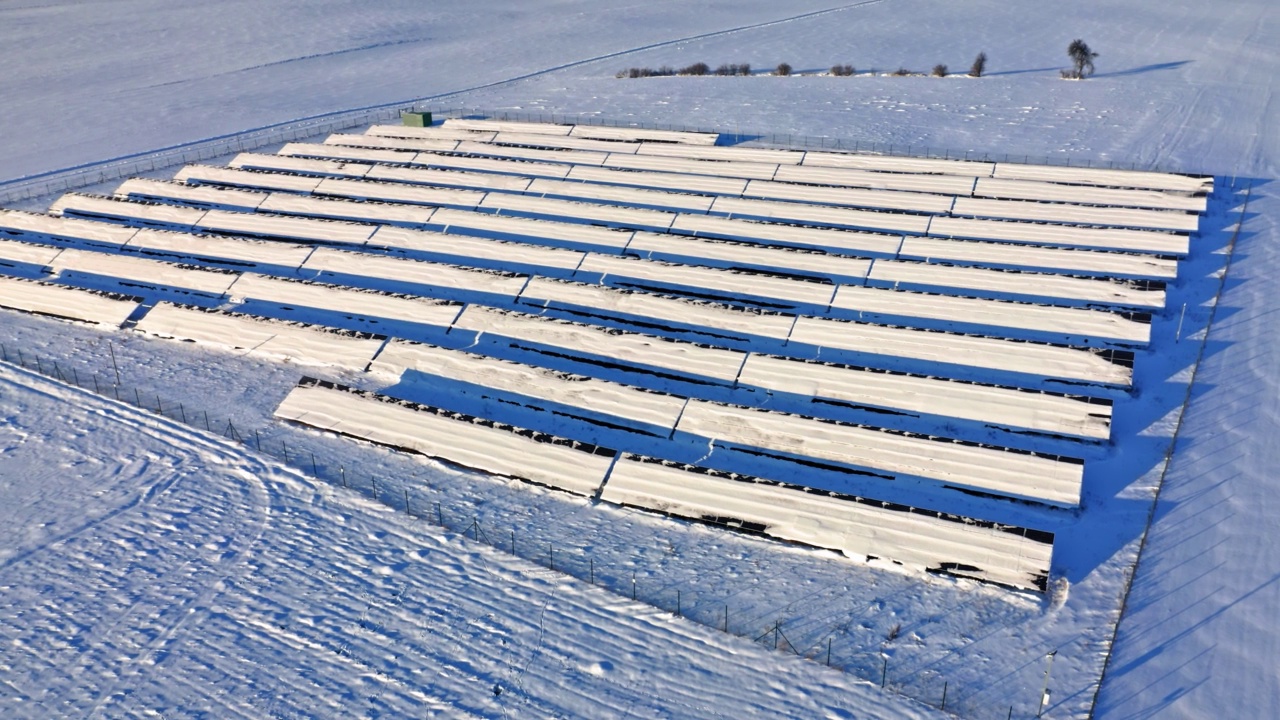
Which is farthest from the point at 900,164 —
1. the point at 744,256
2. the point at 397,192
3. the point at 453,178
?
the point at 397,192

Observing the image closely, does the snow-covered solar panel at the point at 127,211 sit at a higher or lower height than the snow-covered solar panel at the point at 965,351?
lower

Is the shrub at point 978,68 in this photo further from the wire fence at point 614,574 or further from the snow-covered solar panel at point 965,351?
the wire fence at point 614,574

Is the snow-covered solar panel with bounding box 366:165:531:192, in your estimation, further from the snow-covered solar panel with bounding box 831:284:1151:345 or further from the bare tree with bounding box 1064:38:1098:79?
the bare tree with bounding box 1064:38:1098:79

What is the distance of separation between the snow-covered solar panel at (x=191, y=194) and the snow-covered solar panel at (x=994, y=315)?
29.4 metres

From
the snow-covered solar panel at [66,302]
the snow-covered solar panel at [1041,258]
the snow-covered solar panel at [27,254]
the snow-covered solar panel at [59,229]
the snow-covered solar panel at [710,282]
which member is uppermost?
the snow-covered solar panel at [1041,258]

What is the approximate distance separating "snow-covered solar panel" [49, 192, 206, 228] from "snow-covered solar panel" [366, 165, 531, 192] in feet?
30.2

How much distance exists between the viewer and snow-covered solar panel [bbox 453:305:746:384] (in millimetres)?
31438

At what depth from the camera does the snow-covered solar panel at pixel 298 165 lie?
168ft

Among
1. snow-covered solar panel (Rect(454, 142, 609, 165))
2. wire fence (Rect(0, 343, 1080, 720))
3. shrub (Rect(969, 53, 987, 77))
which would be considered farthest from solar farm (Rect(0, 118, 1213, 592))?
shrub (Rect(969, 53, 987, 77))

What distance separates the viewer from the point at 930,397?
29.3 meters

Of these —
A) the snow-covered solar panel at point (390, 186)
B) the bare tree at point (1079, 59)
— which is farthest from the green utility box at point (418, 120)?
the bare tree at point (1079, 59)

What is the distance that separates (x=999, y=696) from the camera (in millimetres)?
20312

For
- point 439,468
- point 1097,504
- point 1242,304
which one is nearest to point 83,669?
point 439,468

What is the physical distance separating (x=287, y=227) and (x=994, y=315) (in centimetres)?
3003
